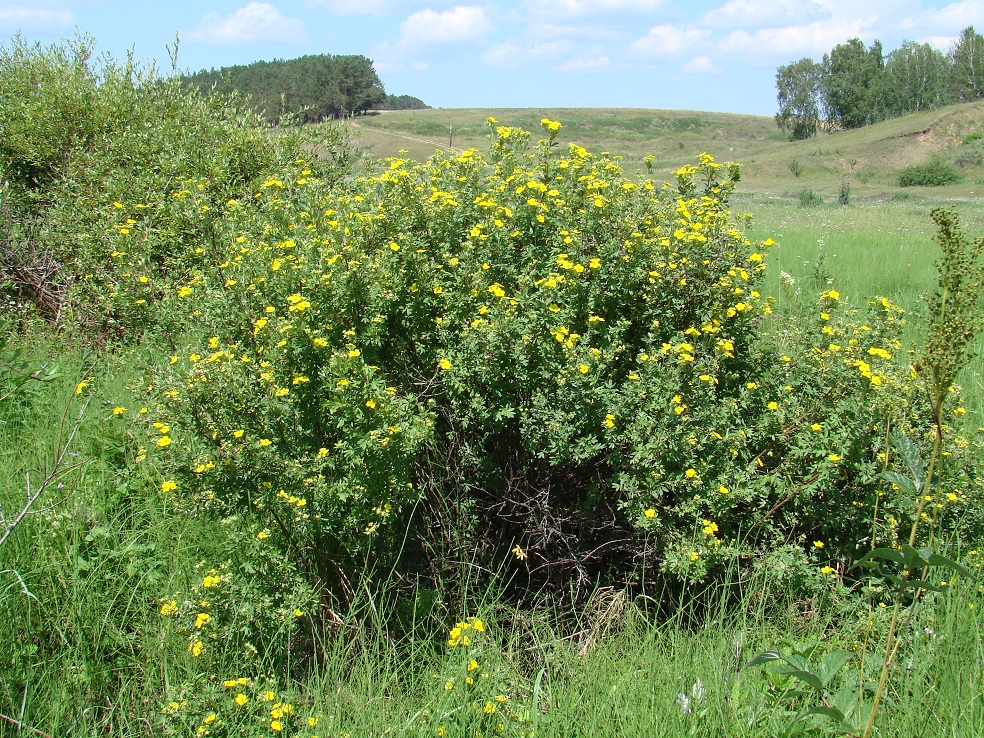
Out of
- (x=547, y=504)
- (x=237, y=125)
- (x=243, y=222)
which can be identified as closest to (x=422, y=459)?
(x=547, y=504)

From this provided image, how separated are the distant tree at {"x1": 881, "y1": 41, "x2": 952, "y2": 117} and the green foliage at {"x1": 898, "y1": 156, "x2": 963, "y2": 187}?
40.0m

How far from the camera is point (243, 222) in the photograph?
4.25 m

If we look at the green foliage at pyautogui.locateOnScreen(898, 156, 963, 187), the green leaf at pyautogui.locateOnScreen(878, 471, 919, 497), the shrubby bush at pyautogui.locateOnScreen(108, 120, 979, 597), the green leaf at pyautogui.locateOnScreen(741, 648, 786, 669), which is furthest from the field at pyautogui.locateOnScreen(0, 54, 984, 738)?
the green foliage at pyautogui.locateOnScreen(898, 156, 963, 187)

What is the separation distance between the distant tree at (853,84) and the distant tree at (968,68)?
22.7 ft

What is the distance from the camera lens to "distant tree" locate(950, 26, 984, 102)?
7238 cm

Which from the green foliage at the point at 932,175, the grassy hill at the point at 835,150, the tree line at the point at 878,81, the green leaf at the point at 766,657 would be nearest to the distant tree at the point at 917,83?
the tree line at the point at 878,81

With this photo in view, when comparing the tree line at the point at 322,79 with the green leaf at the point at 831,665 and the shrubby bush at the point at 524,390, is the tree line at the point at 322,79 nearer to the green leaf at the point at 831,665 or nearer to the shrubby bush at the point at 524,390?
the shrubby bush at the point at 524,390

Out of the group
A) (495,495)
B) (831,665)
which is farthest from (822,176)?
(831,665)

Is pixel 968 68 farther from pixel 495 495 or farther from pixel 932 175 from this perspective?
pixel 495 495

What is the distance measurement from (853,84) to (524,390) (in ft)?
288

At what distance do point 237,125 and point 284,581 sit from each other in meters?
5.23

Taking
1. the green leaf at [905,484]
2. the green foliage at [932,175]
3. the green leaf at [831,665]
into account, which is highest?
the green foliage at [932,175]

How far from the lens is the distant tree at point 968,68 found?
237 feet

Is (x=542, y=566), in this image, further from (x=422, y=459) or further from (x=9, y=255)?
(x=9, y=255)
